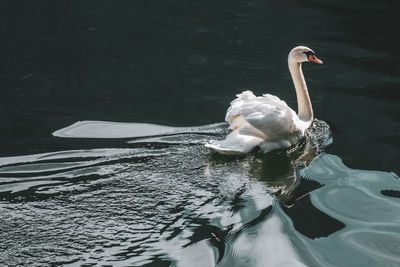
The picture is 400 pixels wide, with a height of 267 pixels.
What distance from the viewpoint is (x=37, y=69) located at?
8609mm

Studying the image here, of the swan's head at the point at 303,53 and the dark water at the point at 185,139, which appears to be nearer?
the dark water at the point at 185,139

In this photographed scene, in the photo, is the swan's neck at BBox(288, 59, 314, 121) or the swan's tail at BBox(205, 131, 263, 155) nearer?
the swan's tail at BBox(205, 131, 263, 155)

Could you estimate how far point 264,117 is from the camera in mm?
5906

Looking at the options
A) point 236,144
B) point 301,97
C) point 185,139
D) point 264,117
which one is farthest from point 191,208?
point 301,97

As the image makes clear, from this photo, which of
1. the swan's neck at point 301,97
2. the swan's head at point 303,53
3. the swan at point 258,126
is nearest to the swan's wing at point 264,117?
the swan at point 258,126

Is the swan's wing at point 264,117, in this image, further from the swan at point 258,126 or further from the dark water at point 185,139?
the dark water at point 185,139

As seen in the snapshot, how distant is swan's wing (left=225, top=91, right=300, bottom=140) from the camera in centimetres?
591

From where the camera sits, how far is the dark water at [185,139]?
15.2 feet

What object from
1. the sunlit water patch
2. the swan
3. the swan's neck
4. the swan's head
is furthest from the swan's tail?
the swan's head

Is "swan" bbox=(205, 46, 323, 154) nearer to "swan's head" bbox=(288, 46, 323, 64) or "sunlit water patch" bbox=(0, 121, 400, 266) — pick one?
"sunlit water patch" bbox=(0, 121, 400, 266)

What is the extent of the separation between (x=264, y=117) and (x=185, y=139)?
2.76 feet

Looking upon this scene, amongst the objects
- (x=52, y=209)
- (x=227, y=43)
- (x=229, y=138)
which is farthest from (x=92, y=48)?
(x=52, y=209)

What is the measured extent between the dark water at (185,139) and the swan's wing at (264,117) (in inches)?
9.8

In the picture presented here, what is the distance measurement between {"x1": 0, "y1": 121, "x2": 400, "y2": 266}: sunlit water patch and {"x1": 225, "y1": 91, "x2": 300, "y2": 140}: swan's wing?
0.25 meters
